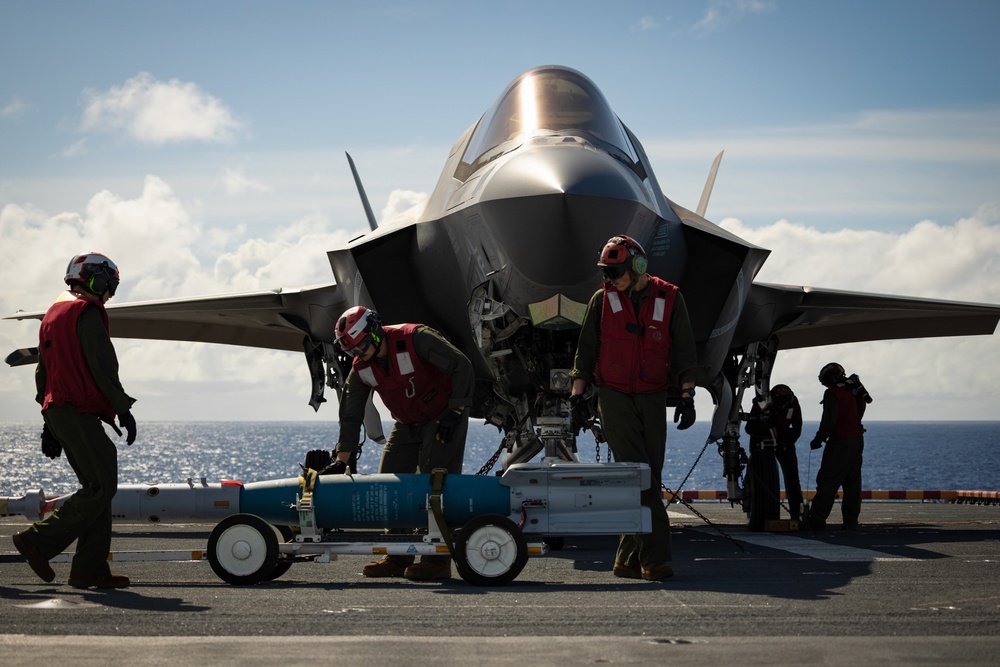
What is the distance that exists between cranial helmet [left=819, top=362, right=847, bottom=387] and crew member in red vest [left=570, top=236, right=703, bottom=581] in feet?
19.5

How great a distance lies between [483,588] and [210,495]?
2240 millimetres

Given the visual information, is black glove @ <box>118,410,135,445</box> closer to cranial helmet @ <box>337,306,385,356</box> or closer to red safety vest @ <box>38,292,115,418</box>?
red safety vest @ <box>38,292,115,418</box>

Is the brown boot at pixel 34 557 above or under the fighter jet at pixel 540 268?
under

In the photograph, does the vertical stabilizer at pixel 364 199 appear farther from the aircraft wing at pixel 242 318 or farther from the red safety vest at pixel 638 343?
the red safety vest at pixel 638 343

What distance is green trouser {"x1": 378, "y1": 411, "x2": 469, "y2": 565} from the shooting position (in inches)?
325

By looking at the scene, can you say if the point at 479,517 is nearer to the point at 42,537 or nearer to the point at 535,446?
the point at 42,537

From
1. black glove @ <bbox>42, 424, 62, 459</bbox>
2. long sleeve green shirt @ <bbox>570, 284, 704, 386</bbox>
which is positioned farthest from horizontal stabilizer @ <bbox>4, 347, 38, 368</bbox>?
long sleeve green shirt @ <bbox>570, 284, 704, 386</bbox>

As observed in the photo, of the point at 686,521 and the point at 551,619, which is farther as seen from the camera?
the point at 686,521

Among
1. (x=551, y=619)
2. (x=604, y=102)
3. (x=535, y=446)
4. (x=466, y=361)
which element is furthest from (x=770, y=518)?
(x=551, y=619)

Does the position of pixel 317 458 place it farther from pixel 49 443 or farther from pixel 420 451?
pixel 49 443

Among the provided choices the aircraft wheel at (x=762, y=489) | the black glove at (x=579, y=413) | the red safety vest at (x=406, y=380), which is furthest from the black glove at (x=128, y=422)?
Result: the aircraft wheel at (x=762, y=489)

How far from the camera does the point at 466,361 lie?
808cm

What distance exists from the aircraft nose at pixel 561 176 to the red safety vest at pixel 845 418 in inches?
187

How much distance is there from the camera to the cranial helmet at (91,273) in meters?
7.39
